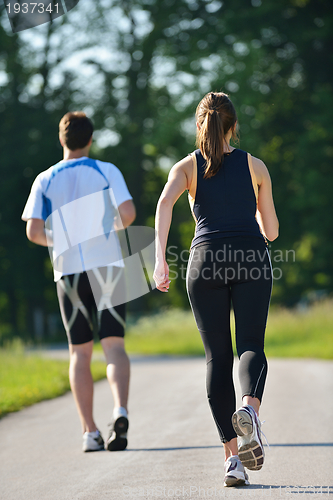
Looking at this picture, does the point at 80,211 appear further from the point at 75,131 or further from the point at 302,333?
the point at 302,333

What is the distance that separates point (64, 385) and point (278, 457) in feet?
15.6

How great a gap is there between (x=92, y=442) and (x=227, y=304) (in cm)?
166

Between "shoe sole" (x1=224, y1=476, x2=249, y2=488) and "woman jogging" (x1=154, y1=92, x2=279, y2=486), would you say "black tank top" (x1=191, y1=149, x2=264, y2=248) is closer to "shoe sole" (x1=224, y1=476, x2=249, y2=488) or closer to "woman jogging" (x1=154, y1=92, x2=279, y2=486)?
"woman jogging" (x1=154, y1=92, x2=279, y2=486)

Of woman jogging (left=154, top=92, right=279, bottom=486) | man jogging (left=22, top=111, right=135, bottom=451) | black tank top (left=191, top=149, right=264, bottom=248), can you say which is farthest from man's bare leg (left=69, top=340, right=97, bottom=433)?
black tank top (left=191, top=149, right=264, bottom=248)

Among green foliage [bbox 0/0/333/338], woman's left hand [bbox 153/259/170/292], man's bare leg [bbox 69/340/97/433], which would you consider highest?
green foliage [bbox 0/0/333/338]

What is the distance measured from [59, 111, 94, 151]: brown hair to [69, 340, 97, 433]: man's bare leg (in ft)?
4.67

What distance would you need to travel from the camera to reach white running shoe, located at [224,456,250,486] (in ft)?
10.8

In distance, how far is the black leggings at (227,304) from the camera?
3.31m

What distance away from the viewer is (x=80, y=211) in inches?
177

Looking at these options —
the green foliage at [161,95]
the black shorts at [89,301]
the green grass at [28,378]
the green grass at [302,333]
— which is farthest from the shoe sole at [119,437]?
the green foliage at [161,95]

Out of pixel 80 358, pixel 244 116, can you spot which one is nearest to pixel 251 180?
pixel 80 358

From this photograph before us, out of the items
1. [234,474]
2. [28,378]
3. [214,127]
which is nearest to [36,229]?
[214,127]

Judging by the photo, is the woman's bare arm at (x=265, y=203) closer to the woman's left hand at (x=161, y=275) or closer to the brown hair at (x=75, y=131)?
the woman's left hand at (x=161, y=275)

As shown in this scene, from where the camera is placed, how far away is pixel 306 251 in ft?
111
